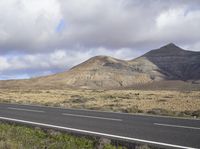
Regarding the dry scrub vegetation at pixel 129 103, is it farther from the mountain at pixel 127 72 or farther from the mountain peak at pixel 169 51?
the mountain peak at pixel 169 51

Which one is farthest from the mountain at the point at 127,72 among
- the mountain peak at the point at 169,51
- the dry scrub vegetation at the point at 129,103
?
the dry scrub vegetation at the point at 129,103

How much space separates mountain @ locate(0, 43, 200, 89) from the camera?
156 m

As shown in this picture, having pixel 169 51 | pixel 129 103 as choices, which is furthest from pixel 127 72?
pixel 129 103

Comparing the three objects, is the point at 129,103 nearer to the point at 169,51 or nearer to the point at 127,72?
the point at 127,72

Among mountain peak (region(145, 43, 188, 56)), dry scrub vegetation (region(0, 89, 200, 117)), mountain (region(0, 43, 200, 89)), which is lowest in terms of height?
dry scrub vegetation (region(0, 89, 200, 117))

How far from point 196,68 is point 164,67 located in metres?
19.7

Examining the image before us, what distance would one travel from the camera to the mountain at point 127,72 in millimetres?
155625

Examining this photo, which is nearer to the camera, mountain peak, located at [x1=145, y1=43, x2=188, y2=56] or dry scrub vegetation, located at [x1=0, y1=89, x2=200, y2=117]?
dry scrub vegetation, located at [x1=0, y1=89, x2=200, y2=117]

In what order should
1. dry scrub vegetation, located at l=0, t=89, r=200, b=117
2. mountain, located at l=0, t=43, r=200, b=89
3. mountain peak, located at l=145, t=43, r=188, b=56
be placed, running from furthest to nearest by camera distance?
1. mountain peak, located at l=145, t=43, r=188, b=56
2. mountain, located at l=0, t=43, r=200, b=89
3. dry scrub vegetation, located at l=0, t=89, r=200, b=117

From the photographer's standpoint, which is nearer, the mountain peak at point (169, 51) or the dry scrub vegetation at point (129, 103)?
the dry scrub vegetation at point (129, 103)

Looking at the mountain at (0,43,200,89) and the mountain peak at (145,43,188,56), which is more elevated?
the mountain peak at (145,43,188,56)

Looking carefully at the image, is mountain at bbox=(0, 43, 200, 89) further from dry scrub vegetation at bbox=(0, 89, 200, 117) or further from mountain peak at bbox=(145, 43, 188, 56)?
dry scrub vegetation at bbox=(0, 89, 200, 117)

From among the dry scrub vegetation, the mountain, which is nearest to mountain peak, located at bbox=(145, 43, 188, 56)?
the mountain

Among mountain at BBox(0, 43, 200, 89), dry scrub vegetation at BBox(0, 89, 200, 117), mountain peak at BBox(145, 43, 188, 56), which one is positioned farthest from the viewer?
mountain peak at BBox(145, 43, 188, 56)
